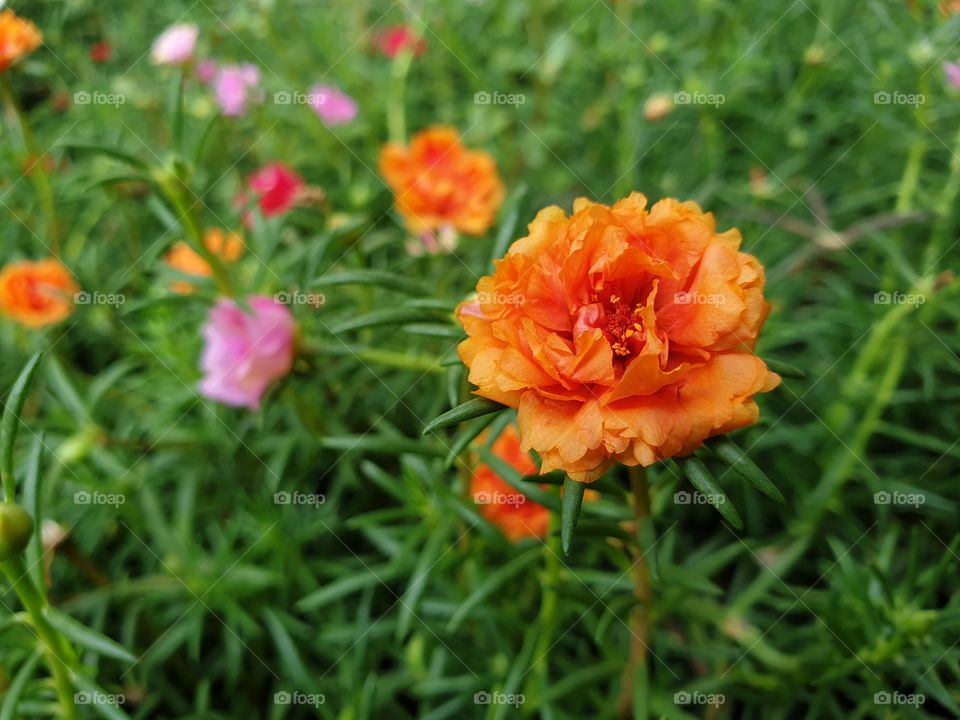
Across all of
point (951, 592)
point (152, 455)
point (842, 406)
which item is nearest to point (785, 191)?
point (842, 406)

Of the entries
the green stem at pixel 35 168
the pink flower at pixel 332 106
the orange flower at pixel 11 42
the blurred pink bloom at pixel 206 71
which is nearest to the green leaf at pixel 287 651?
the green stem at pixel 35 168

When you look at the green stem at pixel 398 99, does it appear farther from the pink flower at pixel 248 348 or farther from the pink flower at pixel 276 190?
the pink flower at pixel 248 348

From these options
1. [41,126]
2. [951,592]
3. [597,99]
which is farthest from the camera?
[41,126]

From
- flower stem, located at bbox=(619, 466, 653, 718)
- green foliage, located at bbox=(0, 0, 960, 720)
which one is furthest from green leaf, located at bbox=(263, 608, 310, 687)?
flower stem, located at bbox=(619, 466, 653, 718)

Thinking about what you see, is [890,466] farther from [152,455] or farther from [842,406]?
[152,455]

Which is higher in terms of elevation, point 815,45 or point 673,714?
point 815,45

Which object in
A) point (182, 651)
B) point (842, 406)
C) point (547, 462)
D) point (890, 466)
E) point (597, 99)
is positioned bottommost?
point (182, 651)
